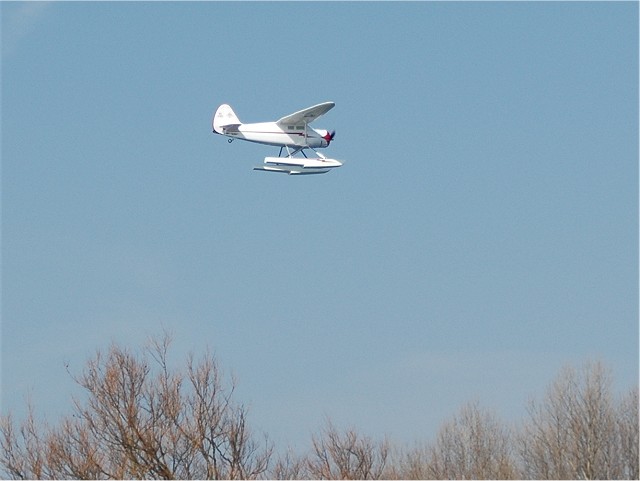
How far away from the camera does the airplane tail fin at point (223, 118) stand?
39406mm

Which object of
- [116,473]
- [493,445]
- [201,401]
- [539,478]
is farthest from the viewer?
[493,445]

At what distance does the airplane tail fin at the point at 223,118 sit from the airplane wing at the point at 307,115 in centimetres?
163

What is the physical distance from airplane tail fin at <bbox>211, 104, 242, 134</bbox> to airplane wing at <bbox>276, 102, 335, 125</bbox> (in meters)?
1.63

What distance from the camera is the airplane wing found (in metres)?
38.4

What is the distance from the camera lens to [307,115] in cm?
3866

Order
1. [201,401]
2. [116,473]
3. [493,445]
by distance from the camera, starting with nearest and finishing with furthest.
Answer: [116,473], [201,401], [493,445]

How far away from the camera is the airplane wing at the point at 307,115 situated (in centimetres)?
3844

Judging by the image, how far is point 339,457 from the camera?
129ft

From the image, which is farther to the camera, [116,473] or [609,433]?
[609,433]

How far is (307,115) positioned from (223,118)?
258 cm

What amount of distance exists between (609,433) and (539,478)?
9.47 ft

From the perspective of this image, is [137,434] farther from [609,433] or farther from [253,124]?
[609,433]

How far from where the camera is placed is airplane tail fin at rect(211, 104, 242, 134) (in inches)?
1551

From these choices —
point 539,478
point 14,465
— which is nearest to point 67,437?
point 14,465
